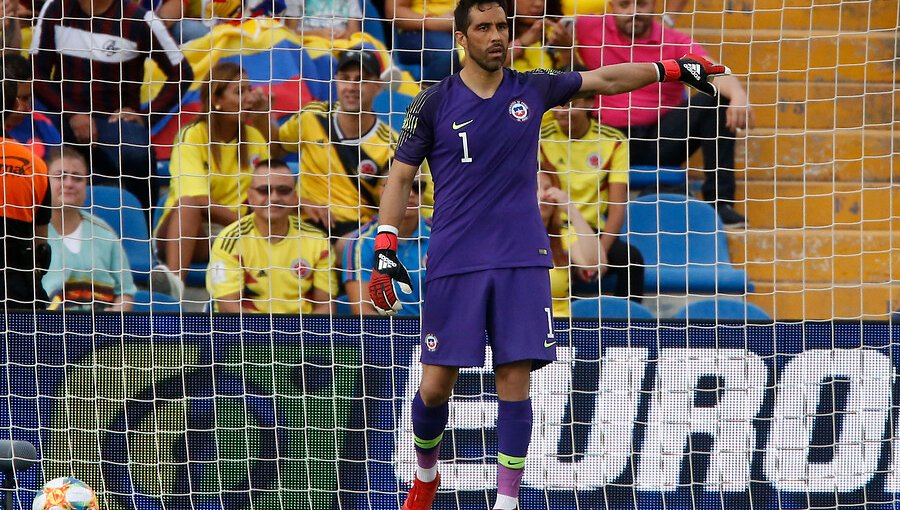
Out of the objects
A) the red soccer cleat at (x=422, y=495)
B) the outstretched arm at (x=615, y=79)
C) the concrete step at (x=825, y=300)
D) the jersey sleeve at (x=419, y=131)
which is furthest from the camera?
the concrete step at (x=825, y=300)

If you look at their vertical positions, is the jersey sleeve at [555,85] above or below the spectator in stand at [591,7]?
below

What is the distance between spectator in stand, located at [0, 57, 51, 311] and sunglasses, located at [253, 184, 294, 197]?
3.50 ft

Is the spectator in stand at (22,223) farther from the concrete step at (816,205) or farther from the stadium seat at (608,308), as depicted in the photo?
the concrete step at (816,205)

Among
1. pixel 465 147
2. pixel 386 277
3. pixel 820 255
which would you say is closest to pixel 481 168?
pixel 465 147

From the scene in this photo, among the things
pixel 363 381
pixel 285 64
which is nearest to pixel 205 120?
pixel 285 64

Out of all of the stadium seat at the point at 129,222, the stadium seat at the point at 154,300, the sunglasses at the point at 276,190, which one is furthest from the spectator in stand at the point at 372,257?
the stadium seat at the point at 129,222

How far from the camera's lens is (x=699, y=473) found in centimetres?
549

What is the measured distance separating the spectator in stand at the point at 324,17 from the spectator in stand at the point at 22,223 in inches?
61.5

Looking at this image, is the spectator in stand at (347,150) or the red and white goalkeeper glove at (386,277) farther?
the spectator in stand at (347,150)

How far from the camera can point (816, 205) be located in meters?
6.57

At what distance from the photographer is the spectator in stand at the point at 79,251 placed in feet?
19.2

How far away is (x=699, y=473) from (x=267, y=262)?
2.44 m

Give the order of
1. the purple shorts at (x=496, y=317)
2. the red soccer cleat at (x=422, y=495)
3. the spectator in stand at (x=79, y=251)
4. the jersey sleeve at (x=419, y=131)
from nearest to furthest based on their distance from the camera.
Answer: the purple shorts at (x=496, y=317) → the jersey sleeve at (x=419, y=131) → the red soccer cleat at (x=422, y=495) → the spectator in stand at (x=79, y=251)

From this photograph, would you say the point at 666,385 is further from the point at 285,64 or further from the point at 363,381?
the point at 285,64
